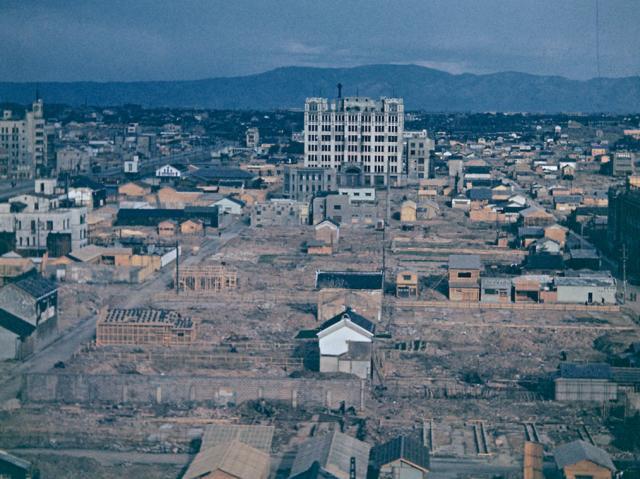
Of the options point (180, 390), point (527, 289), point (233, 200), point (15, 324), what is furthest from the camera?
point (233, 200)

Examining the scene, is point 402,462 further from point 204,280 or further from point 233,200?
point 233,200

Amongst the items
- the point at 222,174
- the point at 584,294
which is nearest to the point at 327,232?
the point at 584,294

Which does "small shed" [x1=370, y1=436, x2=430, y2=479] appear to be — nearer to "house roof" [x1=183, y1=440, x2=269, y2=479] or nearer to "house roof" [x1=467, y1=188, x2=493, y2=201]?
"house roof" [x1=183, y1=440, x2=269, y2=479]

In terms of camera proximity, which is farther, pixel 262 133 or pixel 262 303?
pixel 262 133

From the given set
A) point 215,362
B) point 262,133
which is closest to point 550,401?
point 215,362

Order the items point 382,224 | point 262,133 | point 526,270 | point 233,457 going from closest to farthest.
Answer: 1. point 233,457
2. point 526,270
3. point 382,224
4. point 262,133

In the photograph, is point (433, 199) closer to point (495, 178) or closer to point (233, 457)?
point (495, 178)
